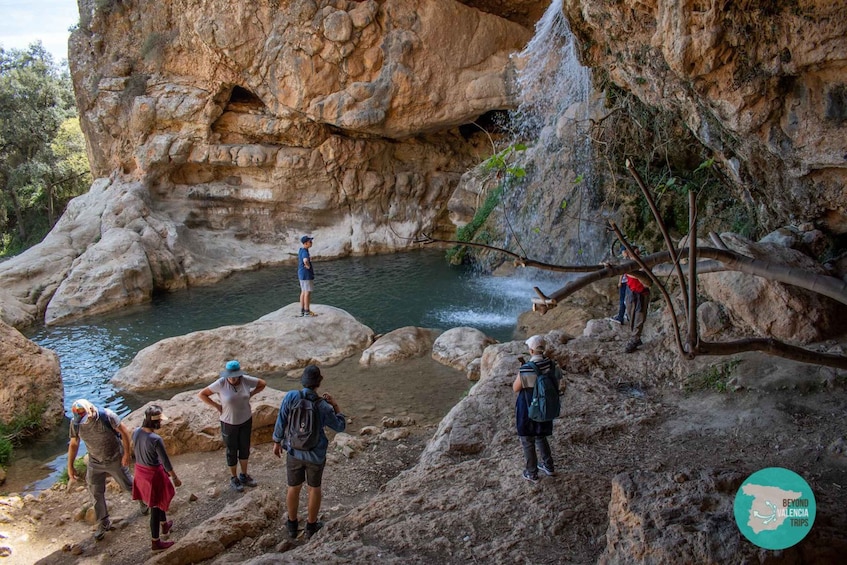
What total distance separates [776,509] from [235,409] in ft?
15.2

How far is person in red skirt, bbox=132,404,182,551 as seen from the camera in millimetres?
4922

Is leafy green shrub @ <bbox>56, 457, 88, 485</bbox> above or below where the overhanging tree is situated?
below

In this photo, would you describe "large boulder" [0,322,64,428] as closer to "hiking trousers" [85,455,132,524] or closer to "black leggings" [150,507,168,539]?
"hiking trousers" [85,455,132,524]

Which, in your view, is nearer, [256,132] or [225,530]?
[225,530]

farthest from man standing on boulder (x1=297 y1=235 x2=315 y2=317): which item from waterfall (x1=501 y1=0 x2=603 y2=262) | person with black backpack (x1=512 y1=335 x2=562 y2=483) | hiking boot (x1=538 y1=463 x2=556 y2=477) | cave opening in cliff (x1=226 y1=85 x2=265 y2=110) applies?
cave opening in cliff (x1=226 y1=85 x2=265 y2=110)

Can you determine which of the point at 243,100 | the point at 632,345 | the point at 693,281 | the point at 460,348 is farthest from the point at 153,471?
the point at 243,100

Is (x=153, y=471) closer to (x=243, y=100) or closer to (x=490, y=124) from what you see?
(x=243, y=100)

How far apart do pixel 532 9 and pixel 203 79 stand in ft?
33.9

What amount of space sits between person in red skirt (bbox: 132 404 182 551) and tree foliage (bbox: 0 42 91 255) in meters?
25.2

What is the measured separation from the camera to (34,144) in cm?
2595

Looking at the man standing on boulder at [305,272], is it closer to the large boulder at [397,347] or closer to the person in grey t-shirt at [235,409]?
the large boulder at [397,347]

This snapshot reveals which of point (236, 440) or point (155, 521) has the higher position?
point (236, 440)

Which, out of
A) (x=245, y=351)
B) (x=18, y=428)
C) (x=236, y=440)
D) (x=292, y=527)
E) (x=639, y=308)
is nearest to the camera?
(x=292, y=527)

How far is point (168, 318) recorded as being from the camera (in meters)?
14.1
